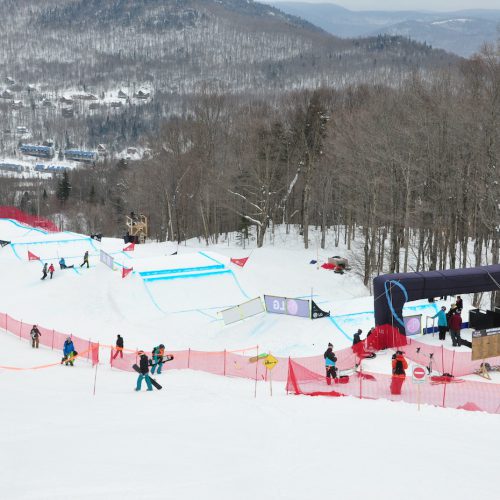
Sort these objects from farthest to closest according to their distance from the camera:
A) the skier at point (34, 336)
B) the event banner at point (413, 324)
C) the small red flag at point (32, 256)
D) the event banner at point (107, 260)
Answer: the small red flag at point (32, 256) → the event banner at point (107, 260) → the skier at point (34, 336) → the event banner at point (413, 324)

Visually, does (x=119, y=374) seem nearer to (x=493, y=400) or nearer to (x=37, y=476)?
(x=37, y=476)

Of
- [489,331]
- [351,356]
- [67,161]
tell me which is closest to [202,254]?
[351,356]

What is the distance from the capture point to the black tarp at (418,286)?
19828mm

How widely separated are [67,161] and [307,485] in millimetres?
201449

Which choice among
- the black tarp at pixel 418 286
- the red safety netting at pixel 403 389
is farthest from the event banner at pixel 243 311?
the red safety netting at pixel 403 389

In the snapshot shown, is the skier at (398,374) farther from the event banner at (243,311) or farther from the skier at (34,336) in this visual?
Result: the skier at (34,336)

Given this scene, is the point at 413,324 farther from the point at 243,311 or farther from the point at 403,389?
the point at 243,311

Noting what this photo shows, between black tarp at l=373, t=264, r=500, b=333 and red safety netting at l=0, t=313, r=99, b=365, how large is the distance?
1050cm

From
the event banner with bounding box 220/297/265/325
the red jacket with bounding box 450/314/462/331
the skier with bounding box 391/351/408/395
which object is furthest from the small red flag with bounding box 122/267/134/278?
the skier with bounding box 391/351/408/395

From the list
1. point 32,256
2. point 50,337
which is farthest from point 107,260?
point 50,337

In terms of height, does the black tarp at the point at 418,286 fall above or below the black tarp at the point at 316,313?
above

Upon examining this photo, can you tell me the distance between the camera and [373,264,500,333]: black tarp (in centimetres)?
1983

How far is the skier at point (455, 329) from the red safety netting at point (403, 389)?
3231 millimetres

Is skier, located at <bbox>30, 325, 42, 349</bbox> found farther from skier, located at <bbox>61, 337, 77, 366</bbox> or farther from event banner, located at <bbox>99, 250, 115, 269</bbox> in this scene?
event banner, located at <bbox>99, 250, 115, 269</bbox>
